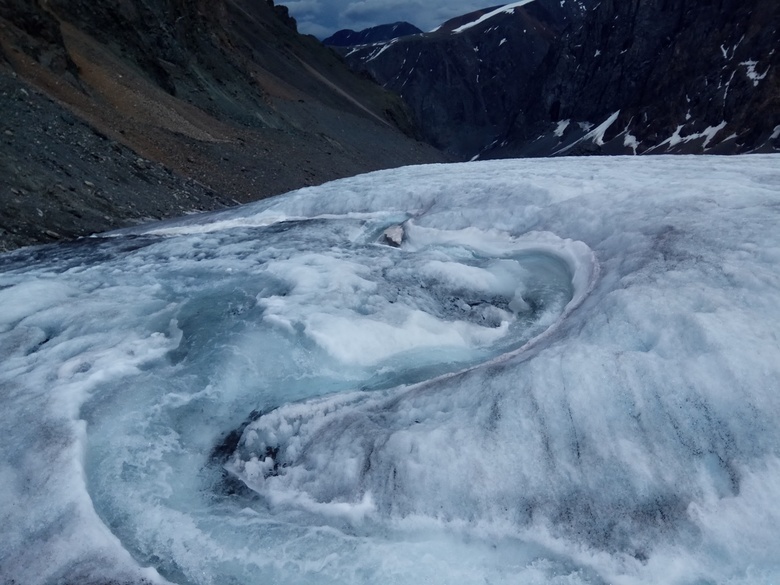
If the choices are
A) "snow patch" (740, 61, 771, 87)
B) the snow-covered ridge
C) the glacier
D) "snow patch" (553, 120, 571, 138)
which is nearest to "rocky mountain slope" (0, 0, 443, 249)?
Answer: the glacier

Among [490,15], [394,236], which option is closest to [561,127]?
[490,15]

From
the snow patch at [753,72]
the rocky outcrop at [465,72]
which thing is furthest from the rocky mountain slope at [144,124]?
the rocky outcrop at [465,72]

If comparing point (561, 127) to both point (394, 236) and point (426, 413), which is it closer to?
point (394, 236)

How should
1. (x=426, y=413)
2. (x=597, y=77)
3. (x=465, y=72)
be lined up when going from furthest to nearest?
(x=465, y=72) < (x=597, y=77) < (x=426, y=413)

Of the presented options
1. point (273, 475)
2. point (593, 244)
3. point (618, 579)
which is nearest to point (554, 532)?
point (618, 579)

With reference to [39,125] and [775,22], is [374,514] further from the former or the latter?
[775,22]

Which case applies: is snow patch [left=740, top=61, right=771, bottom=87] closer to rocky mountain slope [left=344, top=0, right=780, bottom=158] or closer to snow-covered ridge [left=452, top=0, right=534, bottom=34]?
rocky mountain slope [left=344, top=0, right=780, bottom=158]
